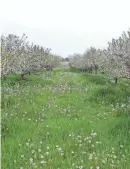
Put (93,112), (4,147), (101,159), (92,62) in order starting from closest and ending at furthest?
(101,159)
(4,147)
(93,112)
(92,62)

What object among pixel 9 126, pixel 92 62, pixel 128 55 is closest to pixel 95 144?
pixel 9 126

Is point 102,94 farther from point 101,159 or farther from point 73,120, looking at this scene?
point 101,159

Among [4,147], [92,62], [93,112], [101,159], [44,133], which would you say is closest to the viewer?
[101,159]

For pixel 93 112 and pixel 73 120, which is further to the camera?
pixel 93 112

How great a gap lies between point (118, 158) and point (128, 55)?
925 centimetres

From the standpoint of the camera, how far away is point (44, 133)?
40.1 feet

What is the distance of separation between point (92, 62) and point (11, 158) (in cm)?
5106

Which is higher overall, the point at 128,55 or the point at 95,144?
the point at 128,55

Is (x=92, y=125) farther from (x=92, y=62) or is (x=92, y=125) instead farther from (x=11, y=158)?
(x=92, y=62)

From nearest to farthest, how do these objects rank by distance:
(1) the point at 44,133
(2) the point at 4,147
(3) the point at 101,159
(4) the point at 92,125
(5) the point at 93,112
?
(3) the point at 101,159 → (2) the point at 4,147 → (1) the point at 44,133 → (4) the point at 92,125 → (5) the point at 93,112

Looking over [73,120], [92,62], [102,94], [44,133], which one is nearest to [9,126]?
[44,133]

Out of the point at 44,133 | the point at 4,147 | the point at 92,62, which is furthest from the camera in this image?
the point at 92,62

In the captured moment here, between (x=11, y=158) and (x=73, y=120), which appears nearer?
(x=11, y=158)

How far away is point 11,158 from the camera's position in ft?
32.0
